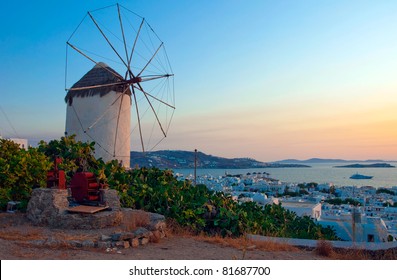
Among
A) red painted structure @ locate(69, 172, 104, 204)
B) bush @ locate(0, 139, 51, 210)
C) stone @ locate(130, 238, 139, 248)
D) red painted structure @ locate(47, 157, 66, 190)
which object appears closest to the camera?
stone @ locate(130, 238, 139, 248)

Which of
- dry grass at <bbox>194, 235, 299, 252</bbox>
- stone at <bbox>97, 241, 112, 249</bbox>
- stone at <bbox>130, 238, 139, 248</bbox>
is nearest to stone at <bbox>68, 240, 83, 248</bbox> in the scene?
stone at <bbox>97, 241, 112, 249</bbox>

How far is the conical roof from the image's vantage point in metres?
15.5

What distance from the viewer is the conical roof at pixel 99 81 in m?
15.5

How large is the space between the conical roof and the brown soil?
8279mm

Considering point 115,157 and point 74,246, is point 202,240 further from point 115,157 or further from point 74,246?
point 115,157

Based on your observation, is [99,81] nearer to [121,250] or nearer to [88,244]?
[88,244]

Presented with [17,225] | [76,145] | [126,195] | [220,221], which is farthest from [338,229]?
[17,225]

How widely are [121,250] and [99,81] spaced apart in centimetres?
1086

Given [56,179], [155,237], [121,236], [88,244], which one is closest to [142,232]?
[155,237]

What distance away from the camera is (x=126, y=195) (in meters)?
9.95

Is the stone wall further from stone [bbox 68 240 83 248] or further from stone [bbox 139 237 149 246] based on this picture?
stone [bbox 68 240 83 248]

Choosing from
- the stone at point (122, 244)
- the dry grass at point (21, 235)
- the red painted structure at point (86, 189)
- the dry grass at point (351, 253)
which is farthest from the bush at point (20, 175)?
the dry grass at point (351, 253)

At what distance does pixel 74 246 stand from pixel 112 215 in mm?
1802

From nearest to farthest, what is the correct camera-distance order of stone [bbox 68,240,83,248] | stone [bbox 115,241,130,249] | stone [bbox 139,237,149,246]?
stone [bbox 68,240,83,248], stone [bbox 115,241,130,249], stone [bbox 139,237,149,246]
